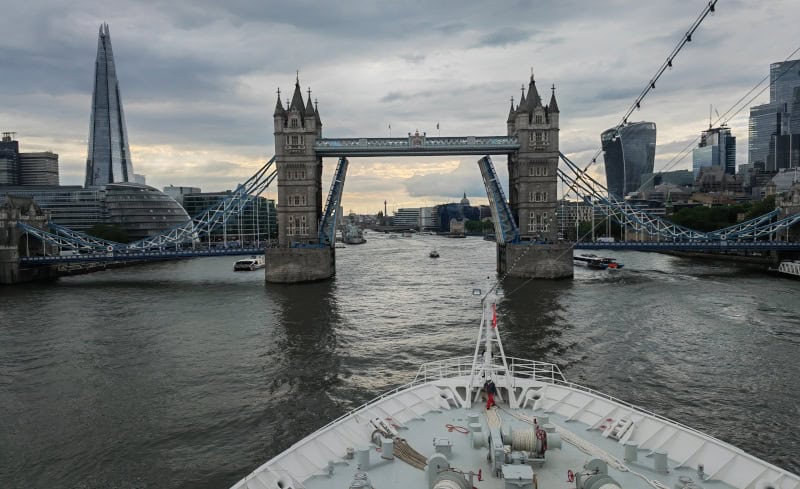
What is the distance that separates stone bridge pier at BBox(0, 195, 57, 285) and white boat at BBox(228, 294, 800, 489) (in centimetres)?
6698

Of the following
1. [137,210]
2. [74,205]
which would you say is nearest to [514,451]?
[137,210]

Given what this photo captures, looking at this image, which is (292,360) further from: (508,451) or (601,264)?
(601,264)

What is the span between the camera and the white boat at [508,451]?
34.3 feet

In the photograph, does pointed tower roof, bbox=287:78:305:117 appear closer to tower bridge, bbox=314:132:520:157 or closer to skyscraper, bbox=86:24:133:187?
tower bridge, bbox=314:132:520:157

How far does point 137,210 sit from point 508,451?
129 metres

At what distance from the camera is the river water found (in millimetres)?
18562

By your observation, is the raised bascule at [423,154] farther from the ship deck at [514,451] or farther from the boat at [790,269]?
the ship deck at [514,451]

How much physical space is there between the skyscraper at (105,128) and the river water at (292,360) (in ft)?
418

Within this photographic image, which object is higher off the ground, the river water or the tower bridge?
the tower bridge

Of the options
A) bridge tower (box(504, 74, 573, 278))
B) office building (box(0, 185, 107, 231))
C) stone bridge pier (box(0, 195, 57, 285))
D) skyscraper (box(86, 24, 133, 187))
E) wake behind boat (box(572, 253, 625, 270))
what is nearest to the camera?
stone bridge pier (box(0, 195, 57, 285))

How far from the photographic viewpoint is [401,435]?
43.8ft

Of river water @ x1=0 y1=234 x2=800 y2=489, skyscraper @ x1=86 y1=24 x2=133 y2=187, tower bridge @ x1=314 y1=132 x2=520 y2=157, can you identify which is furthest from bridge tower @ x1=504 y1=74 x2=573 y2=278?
skyscraper @ x1=86 y1=24 x2=133 y2=187

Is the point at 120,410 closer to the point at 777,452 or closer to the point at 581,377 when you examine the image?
the point at 581,377

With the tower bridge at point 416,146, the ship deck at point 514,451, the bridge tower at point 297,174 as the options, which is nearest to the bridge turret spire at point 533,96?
the tower bridge at point 416,146
